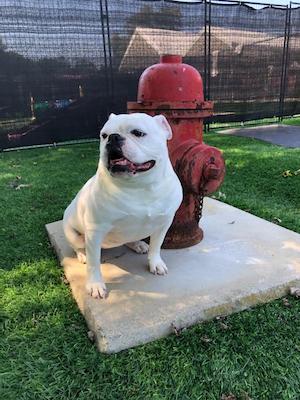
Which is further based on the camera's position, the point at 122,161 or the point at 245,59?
the point at 245,59

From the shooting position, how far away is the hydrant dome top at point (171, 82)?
2355 millimetres

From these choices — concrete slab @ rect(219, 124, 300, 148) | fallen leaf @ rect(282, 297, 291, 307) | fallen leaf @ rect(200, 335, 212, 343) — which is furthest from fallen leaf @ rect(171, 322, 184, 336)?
concrete slab @ rect(219, 124, 300, 148)

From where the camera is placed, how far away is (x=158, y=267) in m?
2.32

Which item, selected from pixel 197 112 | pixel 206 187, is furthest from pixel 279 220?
pixel 197 112

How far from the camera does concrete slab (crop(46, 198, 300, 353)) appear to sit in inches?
74.7

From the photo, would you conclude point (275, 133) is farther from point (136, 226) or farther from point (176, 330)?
point (176, 330)

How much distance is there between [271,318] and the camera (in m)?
2.02

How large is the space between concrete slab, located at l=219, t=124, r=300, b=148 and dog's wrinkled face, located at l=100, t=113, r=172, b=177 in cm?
482

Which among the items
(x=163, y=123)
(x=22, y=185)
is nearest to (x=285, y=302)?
(x=163, y=123)

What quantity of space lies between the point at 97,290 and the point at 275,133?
20.8 feet

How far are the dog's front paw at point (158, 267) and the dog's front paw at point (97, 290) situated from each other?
0.34m

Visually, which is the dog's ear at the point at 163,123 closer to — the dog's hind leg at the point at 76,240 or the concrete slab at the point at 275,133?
the dog's hind leg at the point at 76,240

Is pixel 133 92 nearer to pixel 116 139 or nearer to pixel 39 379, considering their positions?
pixel 116 139

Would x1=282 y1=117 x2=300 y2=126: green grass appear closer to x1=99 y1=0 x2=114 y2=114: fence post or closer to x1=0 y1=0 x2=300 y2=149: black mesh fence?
x1=0 y1=0 x2=300 y2=149: black mesh fence
